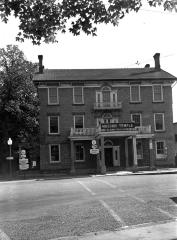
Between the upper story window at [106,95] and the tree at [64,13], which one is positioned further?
the upper story window at [106,95]

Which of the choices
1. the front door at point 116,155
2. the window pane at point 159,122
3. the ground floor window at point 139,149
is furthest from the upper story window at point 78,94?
the window pane at point 159,122

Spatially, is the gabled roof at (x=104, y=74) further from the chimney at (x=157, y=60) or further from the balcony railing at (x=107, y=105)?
the balcony railing at (x=107, y=105)

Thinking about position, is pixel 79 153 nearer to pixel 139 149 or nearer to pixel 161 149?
pixel 139 149

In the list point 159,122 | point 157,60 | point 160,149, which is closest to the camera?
point 160,149

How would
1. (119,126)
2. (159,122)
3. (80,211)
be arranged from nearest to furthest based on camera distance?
(80,211) < (119,126) < (159,122)

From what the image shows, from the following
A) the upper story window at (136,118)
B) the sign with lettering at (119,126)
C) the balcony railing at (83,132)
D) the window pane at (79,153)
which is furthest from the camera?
the upper story window at (136,118)

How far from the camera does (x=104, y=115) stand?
48500 mm

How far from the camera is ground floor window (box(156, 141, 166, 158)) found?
160ft

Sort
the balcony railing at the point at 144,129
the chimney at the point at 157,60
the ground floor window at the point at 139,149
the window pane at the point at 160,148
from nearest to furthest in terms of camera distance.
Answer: the balcony railing at the point at 144,129
the ground floor window at the point at 139,149
the window pane at the point at 160,148
the chimney at the point at 157,60

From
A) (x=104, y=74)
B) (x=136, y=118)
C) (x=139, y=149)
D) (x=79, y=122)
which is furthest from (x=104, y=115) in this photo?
(x=139, y=149)

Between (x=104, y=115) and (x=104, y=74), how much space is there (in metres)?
4.67

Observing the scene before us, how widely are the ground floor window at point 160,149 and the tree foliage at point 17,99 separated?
494 inches

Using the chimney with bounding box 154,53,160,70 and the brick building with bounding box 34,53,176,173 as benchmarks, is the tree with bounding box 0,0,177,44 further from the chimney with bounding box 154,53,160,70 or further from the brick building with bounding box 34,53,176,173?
the chimney with bounding box 154,53,160,70

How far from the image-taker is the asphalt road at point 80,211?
11.4m
